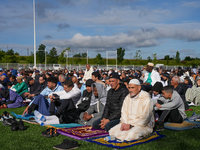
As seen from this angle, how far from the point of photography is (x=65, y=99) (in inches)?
296

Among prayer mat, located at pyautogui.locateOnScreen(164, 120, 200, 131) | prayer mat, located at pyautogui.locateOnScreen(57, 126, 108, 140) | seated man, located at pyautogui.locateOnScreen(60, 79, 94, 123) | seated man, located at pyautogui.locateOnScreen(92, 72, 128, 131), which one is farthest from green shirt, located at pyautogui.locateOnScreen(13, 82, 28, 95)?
prayer mat, located at pyautogui.locateOnScreen(164, 120, 200, 131)

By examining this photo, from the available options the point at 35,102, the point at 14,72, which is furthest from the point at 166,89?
the point at 14,72

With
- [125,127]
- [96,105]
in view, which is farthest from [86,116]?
[125,127]

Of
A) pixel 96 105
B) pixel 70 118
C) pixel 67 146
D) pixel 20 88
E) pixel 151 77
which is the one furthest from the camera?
pixel 20 88

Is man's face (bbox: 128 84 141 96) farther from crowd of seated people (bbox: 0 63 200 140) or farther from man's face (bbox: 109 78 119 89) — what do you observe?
man's face (bbox: 109 78 119 89)

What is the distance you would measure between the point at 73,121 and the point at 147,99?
113 inches

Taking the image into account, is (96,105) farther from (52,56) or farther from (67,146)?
(52,56)

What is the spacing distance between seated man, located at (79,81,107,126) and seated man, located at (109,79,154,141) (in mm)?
1382

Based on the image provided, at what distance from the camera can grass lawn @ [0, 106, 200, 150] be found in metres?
4.71

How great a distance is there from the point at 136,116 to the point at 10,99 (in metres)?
7.34

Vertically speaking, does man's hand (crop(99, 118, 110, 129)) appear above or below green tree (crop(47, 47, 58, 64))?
below

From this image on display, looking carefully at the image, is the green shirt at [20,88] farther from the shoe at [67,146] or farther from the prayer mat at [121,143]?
the shoe at [67,146]

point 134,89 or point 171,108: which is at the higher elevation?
point 134,89

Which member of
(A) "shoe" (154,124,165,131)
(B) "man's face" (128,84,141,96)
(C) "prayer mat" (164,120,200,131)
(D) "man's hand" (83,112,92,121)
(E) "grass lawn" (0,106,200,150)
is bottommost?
(E) "grass lawn" (0,106,200,150)
